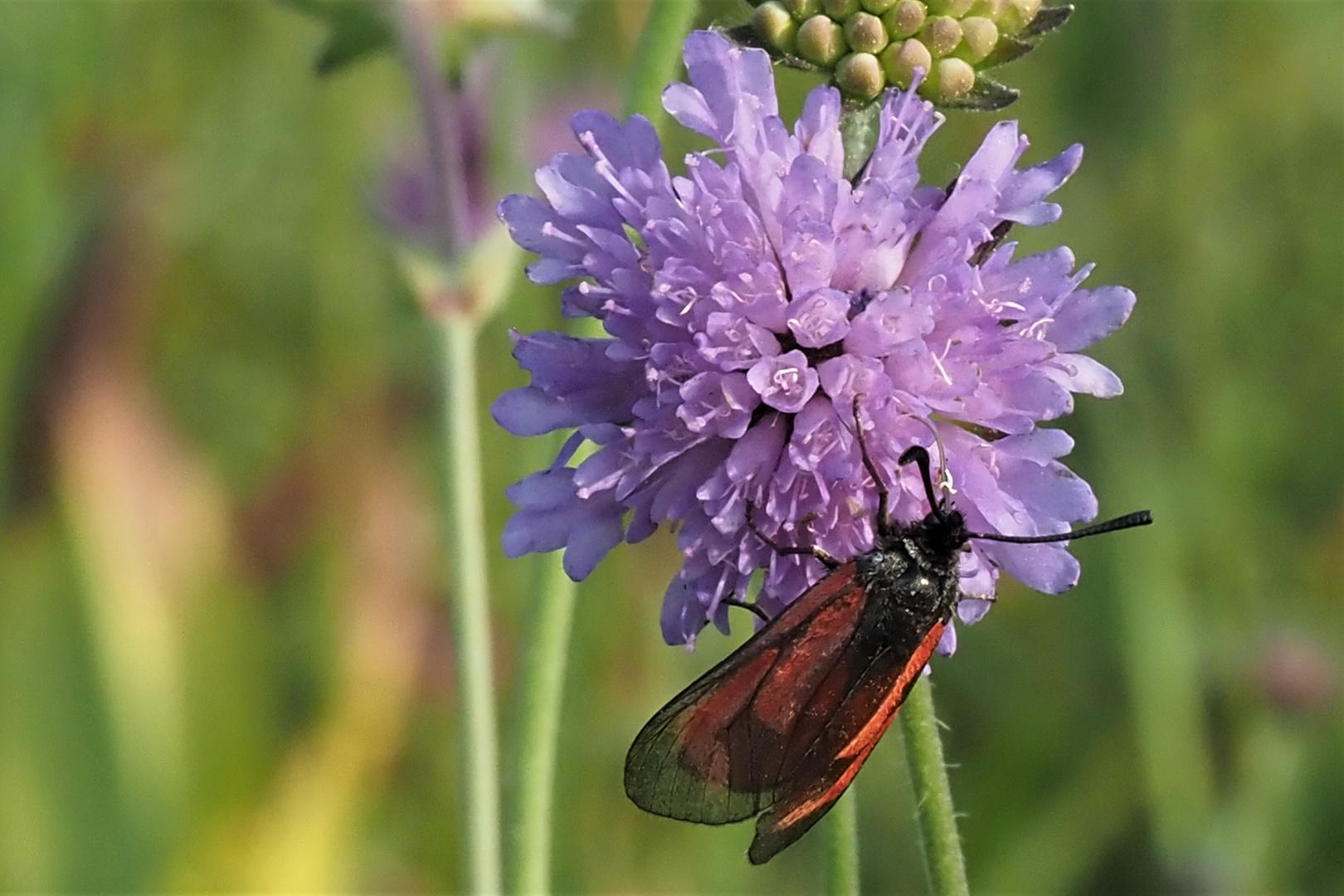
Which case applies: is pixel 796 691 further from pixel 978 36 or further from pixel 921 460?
pixel 978 36

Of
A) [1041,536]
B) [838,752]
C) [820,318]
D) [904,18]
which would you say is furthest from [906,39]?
[838,752]

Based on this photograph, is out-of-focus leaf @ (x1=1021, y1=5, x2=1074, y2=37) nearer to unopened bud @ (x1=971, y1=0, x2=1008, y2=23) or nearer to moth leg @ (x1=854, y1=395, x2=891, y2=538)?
unopened bud @ (x1=971, y1=0, x2=1008, y2=23)

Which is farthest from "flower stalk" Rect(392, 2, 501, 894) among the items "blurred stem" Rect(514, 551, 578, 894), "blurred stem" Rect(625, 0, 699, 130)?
"blurred stem" Rect(625, 0, 699, 130)

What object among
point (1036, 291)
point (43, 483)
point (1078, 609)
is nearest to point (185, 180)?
point (43, 483)

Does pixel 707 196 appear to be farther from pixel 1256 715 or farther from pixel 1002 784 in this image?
pixel 1256 715

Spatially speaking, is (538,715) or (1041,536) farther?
(538,715)

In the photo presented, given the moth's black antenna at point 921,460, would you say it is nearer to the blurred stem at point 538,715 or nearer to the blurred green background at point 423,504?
the blurred stem at point 538,715

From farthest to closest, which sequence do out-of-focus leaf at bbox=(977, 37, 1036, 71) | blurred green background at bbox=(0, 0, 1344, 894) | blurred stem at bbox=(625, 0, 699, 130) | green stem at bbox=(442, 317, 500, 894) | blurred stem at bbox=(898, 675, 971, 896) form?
blurred green background at bbox=(0, 0, 1344, 894), green stem at bbox=(442, 317, 500, 894), blurred stem at bbox=(625, 0, 699, 130), out-of-focus leaf at bbox=(977, 37, 1036, 71), blurred stem at bbox=(898, 675, 971, 896)
